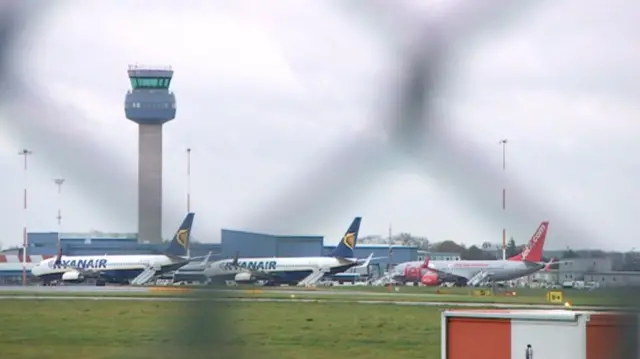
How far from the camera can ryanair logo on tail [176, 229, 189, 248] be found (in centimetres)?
473

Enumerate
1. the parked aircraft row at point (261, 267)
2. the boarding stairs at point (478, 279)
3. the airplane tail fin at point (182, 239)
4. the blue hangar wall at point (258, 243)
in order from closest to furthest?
the airplane tail fin at point (182, 239), the blue hangar wall at point (258, 243), the parked aircraft row at point (261, 267), the boarding stairs at point (478, 279)

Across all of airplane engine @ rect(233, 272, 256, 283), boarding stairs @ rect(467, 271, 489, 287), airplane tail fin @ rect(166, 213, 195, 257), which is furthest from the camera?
boarding stairs @ rect(467, 271, 489, 287)

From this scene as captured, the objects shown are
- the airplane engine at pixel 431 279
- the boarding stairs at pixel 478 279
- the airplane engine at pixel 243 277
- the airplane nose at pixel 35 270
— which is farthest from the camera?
the airplane engine at pixel 431 279

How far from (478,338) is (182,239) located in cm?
407

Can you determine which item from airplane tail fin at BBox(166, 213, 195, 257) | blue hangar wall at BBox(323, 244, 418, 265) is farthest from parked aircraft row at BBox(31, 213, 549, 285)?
blue hangar wall at BBox(323, 244, 418, 265)

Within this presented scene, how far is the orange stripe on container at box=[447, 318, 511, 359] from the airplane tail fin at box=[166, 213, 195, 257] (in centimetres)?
360

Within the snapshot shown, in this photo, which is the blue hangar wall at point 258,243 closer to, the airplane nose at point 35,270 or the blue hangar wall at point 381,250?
the blue hangar wall at point 381,250

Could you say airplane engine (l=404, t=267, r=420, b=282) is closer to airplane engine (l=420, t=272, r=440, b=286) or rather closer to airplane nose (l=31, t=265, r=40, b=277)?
airplane engine (l=420, t=272, r=440, b=286)

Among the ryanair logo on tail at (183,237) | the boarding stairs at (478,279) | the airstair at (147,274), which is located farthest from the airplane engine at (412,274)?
the ryanair logo on tail at (183,237)

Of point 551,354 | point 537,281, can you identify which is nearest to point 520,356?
point 551,354

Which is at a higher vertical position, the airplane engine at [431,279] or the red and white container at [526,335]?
the red and white container at [526,335]

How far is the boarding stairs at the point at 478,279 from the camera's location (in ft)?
177

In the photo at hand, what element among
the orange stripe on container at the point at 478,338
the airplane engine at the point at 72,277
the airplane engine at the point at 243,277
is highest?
the airplane engine at the point at 243,277

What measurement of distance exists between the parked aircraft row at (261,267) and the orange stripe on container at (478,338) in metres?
0.54
